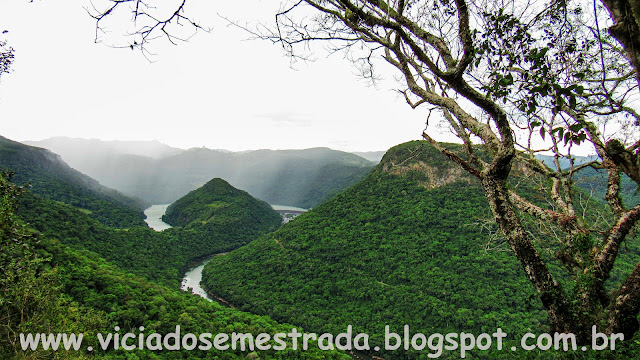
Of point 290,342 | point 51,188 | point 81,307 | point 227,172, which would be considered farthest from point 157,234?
point 227,172

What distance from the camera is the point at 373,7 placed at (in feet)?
8.08

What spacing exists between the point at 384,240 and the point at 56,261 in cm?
2691

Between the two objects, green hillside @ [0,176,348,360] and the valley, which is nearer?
green hillside @ [0,176,348,360]

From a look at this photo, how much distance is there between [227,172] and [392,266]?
551 ft

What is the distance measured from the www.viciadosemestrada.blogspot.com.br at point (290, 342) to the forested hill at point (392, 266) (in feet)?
3.52

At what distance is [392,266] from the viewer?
28359mm

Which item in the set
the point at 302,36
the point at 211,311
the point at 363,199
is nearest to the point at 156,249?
the point at 211,311

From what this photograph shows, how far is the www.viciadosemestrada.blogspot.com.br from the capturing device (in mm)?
2568

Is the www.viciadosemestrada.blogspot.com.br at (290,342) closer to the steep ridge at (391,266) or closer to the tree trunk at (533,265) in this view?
the tree trunk at (533,265)

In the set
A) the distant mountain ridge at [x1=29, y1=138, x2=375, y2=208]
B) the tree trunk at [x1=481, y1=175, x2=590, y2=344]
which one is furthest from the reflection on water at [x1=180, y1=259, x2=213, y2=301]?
the distant mountain ridge at [x1=29, y1=138, x2=375, y2=208]

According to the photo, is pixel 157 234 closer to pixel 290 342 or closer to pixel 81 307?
pixel 81 307

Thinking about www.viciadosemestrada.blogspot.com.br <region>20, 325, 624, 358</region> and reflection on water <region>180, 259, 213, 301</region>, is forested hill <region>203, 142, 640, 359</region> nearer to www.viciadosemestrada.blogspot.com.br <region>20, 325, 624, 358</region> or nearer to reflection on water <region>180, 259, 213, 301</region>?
www.viciadosemestrada.blogspot.com.br <region>20, 325, 624, 358</region>

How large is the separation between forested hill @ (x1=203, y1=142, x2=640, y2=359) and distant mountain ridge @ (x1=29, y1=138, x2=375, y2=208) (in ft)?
192

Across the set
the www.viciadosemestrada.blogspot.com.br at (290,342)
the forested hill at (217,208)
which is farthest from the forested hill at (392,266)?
the forested hill at (217,208)
